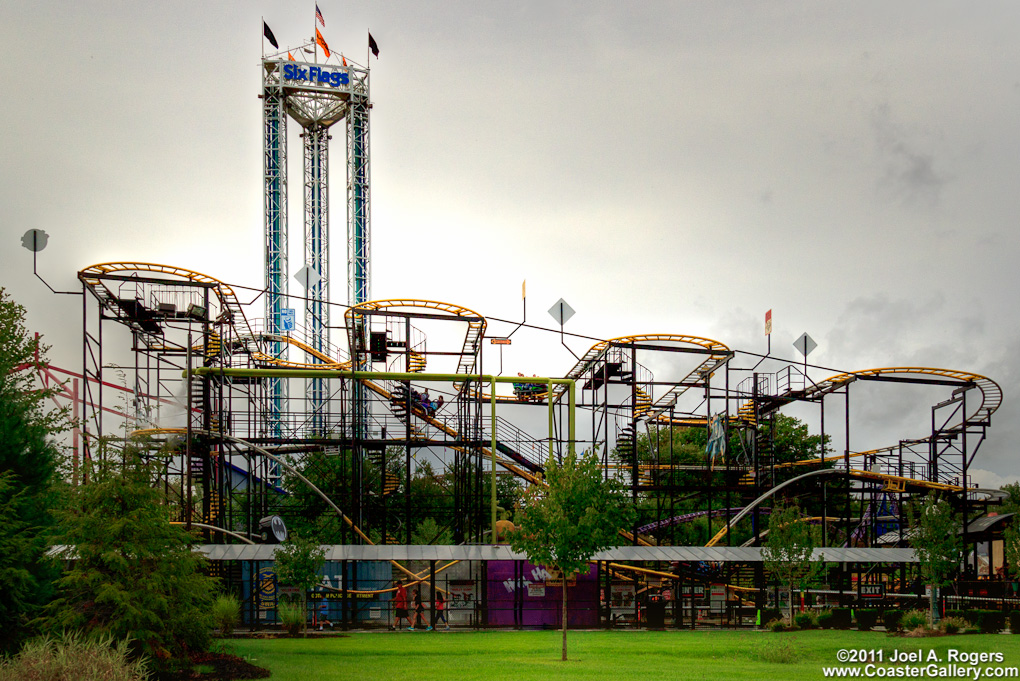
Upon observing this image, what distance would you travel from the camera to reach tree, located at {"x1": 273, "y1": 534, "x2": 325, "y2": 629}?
30875mm

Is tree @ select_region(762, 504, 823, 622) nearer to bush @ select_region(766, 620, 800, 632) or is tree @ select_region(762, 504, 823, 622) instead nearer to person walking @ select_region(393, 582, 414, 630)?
bush @ select_region(766, 620, 800, 632)

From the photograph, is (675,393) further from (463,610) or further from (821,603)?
(463,610)

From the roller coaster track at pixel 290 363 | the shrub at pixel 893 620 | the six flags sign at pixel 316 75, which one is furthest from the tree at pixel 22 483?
the six flags sign at pixel 316 75

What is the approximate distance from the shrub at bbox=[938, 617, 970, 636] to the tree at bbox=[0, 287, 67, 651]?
24617 mm

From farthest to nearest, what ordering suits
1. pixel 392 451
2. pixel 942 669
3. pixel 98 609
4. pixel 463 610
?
pixel 392 451
pixel 463 610
pixel 942 669
pixel 98 609

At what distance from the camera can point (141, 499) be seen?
2220 centimetres

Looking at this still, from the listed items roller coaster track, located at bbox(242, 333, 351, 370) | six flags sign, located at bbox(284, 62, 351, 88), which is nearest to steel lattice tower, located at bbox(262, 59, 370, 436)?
six flags sign, located at bbox(284, 62, 351, 88)

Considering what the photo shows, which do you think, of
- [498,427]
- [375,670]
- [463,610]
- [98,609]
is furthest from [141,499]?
[498,427]

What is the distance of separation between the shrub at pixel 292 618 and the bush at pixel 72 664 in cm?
1048

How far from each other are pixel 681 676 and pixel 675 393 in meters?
27.6

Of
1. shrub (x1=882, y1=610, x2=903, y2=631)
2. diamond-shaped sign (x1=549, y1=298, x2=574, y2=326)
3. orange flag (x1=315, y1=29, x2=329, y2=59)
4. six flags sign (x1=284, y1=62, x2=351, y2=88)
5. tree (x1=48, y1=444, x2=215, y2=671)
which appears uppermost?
orange flag (x1=315, y1=29, x2=329, y2=59)

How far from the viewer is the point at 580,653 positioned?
85.5ft

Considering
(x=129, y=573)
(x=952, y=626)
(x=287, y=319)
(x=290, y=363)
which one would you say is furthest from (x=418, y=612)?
(x=287, y=319)

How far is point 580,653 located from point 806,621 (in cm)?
1066
